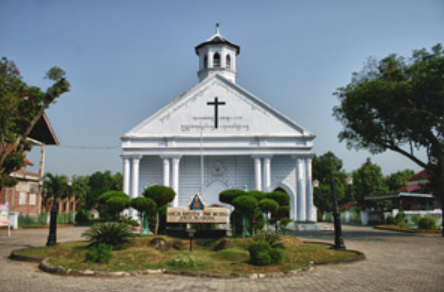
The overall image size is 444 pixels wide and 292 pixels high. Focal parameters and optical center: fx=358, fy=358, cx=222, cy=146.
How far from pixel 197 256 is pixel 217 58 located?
24596 millimetres

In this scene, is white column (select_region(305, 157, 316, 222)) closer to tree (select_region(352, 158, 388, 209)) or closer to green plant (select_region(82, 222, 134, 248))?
green plant (select_region(82, 222, 134, 248))

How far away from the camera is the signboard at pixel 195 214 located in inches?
543

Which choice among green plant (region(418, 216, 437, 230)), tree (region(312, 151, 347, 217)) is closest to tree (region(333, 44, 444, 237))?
green plant (region(418, 216, 437, 230))

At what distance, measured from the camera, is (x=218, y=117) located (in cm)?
3014

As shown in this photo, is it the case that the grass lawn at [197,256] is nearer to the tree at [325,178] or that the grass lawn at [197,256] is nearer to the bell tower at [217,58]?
the bell tower at [217,58]

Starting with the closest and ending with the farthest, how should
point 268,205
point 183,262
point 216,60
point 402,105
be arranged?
1. point 183,262
2. point 268,205
3. point 402,105
4. point 216,60

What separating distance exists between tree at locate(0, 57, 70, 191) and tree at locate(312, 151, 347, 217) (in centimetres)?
3645

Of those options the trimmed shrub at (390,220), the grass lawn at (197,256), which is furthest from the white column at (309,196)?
the grass lawn at (197,256)

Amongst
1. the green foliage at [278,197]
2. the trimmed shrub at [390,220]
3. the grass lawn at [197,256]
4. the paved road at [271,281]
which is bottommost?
the trimmed shrub at [390,220]

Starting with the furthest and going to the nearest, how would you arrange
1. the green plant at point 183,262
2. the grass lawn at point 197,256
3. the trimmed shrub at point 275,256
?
1. the trimmed shrub at point 275,256
2. the green plant at point 183,262
3. the grass lawn at point 197,256

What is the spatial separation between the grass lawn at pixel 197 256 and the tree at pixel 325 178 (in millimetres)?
37632

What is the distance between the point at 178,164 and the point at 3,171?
42.1ft

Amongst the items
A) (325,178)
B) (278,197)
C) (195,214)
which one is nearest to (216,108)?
(278,197)

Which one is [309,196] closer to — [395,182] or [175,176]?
[175,176]
